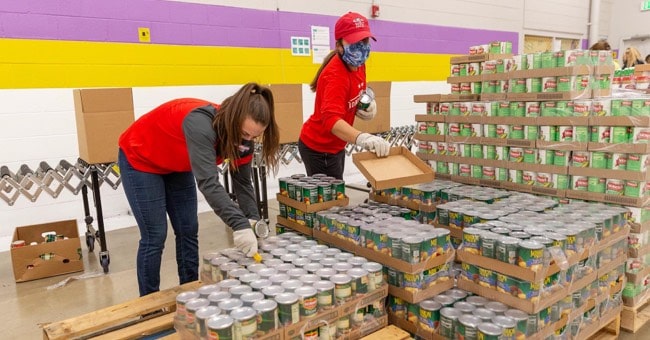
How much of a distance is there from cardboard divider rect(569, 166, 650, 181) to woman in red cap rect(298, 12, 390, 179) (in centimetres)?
110

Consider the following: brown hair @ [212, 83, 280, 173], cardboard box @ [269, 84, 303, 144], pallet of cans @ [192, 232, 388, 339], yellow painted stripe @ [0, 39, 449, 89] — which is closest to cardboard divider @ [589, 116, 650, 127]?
pallet of cans @ [192, 232, 388, 339]

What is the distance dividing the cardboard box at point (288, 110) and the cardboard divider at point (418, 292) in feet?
8.87

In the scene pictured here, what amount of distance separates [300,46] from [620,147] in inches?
159

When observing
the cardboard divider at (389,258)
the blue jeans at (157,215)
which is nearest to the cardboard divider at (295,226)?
the cardboard divider at (389,258)

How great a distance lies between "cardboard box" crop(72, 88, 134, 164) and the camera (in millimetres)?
3422

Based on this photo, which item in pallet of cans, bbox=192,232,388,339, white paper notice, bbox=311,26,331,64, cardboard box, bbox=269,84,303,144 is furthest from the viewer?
white paper notice, bbox=311,26,331,64

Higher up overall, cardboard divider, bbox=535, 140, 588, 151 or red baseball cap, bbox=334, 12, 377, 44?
red baseball cap, bbox=334, 12, 377, 44

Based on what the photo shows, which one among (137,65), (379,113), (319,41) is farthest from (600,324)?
(319,41)

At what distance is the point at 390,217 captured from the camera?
230 cm

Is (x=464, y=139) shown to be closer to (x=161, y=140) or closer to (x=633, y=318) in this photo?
(x=633, y=318)

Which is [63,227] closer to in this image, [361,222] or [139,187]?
[139,187]

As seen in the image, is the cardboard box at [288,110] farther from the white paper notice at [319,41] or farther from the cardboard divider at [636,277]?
the cardboard divider at [636,277]

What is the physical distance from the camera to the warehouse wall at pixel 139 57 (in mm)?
4160

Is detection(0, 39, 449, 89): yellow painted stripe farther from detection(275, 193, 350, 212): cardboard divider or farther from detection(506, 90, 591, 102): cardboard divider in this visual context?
detection(506, 90, 591, 102): cardboard divider
